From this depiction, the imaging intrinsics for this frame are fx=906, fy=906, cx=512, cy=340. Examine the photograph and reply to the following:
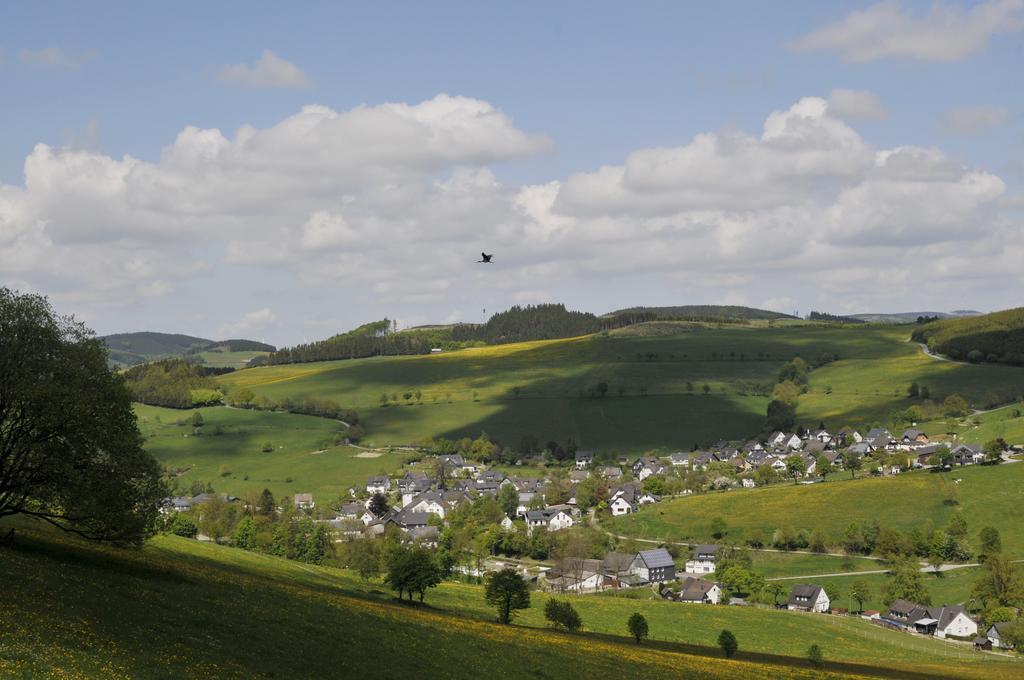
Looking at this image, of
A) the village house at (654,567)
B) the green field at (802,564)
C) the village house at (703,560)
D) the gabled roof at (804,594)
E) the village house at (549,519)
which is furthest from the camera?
the village house at (549,519)

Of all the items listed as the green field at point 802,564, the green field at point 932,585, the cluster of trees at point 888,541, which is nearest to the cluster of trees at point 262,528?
the green field at point 802,564

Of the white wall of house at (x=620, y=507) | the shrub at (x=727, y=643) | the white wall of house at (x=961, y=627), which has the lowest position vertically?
the white wall of house at (x=961, y=627)

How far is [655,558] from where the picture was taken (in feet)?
473

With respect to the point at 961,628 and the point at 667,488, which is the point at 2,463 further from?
the point at 667,488

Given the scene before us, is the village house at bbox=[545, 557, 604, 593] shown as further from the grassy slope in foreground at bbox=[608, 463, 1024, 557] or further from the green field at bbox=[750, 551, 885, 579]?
the grassy slope in foreground at bbox=[608, 463, 1024, 557]

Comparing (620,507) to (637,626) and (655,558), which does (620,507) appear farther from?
(637,626)

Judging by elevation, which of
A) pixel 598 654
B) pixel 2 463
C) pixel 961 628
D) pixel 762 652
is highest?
pixel 2 463

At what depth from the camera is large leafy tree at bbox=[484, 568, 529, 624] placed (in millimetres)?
76188

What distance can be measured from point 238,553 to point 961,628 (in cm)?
8709

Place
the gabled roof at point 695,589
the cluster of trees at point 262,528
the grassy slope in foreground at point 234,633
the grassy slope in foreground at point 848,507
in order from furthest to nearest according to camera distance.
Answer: the grassy slope in foreground at point 848,507
the gabled roof at point 695,589
the cluster of trees at point 262,528
the grassy slope in foreground at point 234,633

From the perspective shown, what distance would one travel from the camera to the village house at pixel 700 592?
127625 millimetres

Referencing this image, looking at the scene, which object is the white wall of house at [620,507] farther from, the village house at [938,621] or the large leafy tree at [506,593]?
the large leafy tree at [506,593]

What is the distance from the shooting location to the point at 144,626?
38531mm

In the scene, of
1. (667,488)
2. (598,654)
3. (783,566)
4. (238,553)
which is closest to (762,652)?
(598,654)
